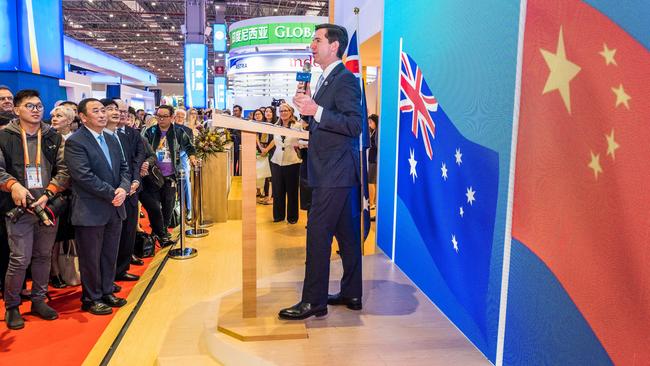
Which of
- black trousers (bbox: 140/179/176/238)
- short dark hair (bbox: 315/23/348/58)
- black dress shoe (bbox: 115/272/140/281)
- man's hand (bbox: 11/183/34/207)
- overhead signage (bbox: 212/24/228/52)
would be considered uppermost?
overhead signage (bbox: 212/24/228/52)

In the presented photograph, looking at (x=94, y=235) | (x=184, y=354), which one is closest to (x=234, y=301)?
(x=184, y=354)

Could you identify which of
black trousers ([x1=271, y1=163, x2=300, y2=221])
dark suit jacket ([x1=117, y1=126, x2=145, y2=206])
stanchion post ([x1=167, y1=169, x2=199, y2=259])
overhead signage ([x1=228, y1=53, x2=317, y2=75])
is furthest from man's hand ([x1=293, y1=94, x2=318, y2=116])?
overhead signage ([x1=228, y1=53, x2=317, y2=75])

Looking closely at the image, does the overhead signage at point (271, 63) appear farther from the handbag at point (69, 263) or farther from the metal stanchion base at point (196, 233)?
the handbag at point (69, 263)

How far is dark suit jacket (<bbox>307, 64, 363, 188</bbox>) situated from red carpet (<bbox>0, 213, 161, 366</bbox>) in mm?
1753

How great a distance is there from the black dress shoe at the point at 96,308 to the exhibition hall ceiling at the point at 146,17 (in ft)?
59.5

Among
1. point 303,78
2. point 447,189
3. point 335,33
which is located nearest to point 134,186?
point 303,78

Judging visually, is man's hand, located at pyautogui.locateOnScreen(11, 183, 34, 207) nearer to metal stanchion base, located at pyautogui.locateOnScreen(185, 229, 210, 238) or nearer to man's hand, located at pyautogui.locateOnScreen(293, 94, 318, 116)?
man's hand, located at pyautogui.locateOnScreen(293, 94, 318, 116)

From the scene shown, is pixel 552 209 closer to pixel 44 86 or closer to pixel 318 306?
pixel 318 306

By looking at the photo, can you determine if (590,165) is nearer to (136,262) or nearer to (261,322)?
(261,322)

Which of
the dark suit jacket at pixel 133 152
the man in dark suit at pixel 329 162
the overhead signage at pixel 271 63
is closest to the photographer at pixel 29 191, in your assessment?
the dark suit jacket at pixel 133 152

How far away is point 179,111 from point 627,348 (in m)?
5.36

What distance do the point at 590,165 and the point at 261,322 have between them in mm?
1836

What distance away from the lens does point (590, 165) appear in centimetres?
170

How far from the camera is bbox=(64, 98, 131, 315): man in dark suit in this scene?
3.26 metres
